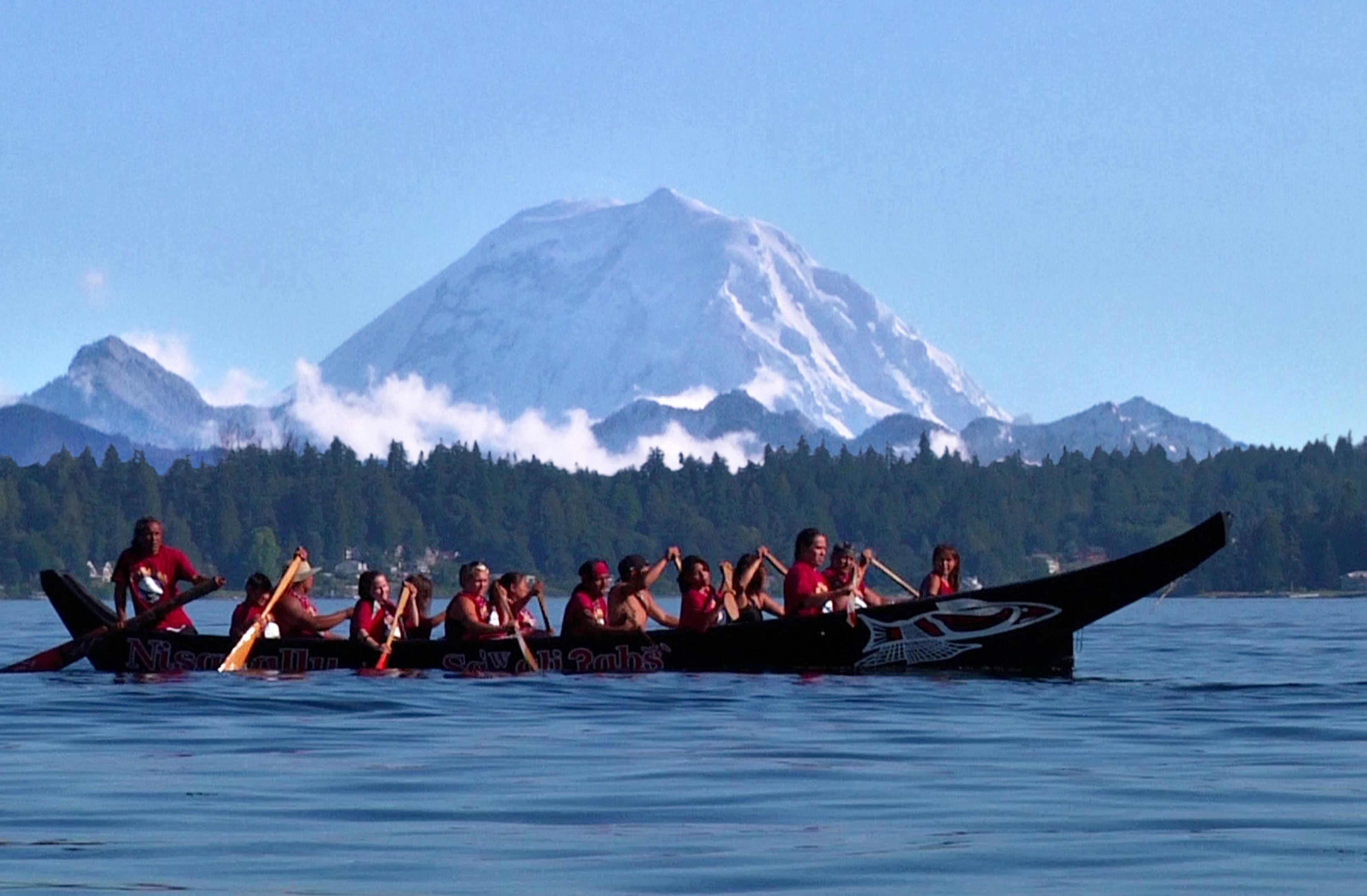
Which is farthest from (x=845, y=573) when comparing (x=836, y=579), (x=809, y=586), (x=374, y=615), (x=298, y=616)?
(x=298, y=616)

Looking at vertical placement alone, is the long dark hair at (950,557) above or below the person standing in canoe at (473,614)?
above

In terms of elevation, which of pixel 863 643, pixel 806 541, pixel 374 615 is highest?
pixel 806 541

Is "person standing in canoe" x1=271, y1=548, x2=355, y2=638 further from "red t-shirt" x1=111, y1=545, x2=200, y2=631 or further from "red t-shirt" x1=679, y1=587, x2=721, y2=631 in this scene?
"red t-shirt" x1=679, y1=587, x2=721, y2=631

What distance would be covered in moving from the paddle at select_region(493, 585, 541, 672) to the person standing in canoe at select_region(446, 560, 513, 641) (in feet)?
0.77

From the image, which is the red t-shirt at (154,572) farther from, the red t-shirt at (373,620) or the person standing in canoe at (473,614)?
the person standing in canoe at (473,614)

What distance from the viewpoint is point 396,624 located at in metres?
25.5

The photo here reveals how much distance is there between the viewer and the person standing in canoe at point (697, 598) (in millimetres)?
24531

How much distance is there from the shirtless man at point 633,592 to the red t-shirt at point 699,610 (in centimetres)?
29

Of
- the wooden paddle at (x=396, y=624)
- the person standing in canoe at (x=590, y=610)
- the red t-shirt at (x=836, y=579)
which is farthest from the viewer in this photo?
the red t-shirt at (x=836, y=579)

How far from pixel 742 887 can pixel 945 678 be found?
552 inches

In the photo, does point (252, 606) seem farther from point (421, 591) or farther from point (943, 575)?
point (943, 575)

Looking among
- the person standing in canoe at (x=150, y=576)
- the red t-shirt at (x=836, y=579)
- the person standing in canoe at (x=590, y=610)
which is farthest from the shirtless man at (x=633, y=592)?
the person standing in canoe at (x=150, y=576)

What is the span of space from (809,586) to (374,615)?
190 inches

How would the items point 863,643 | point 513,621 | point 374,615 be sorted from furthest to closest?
point 513,621
point 374,615
point 863,643
